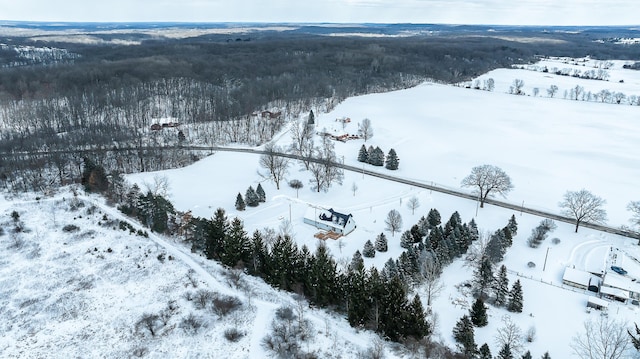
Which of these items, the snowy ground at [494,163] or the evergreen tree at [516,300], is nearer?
the evergreen tree at [516,300]

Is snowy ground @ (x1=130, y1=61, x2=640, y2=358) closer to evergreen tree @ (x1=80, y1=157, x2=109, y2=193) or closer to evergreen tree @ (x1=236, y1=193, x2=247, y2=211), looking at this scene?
evergreen tree @ (x1=236, y1=193, x2=247, y2=211)

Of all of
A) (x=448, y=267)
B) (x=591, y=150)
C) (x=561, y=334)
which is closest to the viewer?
(x=561, y=334)

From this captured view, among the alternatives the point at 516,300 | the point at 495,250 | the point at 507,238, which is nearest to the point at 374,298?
the point at 516,300

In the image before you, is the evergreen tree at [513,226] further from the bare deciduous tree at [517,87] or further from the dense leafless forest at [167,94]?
the bare deciduous tree at [517,87]

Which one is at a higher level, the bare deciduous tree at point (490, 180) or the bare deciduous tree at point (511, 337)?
the bare deciduous tree at point (490, 180)

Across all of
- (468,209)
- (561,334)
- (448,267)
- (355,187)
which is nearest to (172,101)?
(355,187)

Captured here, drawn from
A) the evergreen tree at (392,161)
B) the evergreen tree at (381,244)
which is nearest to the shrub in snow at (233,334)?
the evergreen tree at (381,244)

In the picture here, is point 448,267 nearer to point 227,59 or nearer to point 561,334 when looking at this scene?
point 561,334
